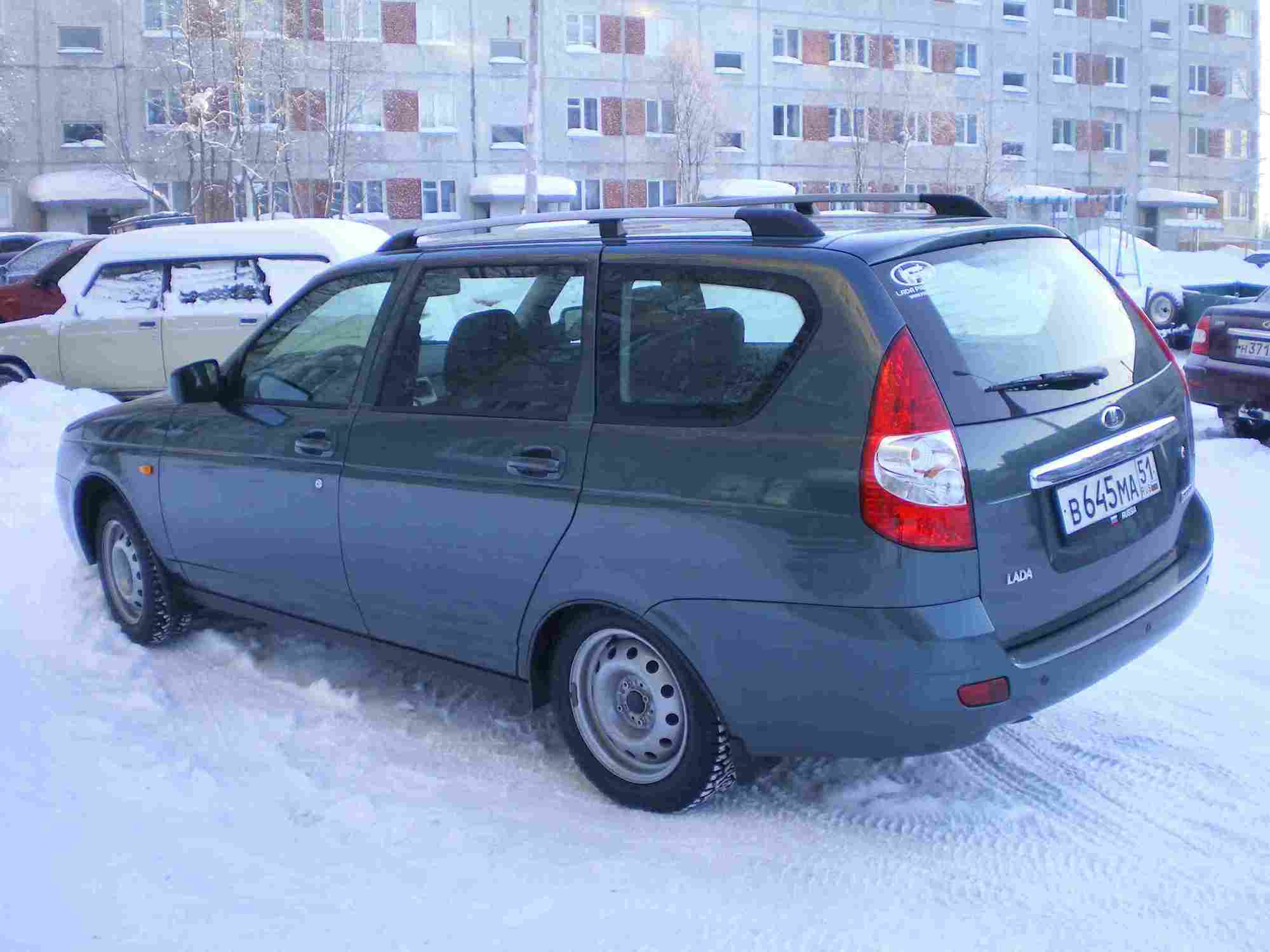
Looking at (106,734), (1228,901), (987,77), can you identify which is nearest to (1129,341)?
(1228,901)

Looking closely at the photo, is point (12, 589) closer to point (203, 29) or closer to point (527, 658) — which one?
point (527, 658)

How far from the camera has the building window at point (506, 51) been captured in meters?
49.1

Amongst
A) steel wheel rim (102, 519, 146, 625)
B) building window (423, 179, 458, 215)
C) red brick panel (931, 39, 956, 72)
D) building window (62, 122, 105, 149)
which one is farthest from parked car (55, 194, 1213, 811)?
red brick panel (931, 39, 956, 72)

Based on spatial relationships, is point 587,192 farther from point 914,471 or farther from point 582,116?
point 914,471

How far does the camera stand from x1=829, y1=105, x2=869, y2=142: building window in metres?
54.8

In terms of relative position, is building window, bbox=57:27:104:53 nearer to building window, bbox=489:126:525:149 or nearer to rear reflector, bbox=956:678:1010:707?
building window, bbox=489:126:525:149

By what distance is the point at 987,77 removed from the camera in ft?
190

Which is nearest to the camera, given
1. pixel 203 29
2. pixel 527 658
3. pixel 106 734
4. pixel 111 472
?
pixel 527 658

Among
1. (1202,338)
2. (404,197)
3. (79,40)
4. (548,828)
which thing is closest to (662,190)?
(404,197)

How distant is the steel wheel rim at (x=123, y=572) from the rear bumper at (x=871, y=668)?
2.89m

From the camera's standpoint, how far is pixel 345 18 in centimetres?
4653

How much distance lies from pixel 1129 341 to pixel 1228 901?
169 cm

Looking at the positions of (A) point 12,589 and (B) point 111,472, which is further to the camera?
(A) point 12,589

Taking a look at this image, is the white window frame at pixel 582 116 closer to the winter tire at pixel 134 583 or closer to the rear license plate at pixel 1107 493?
the winter tire at pixel 134 583
